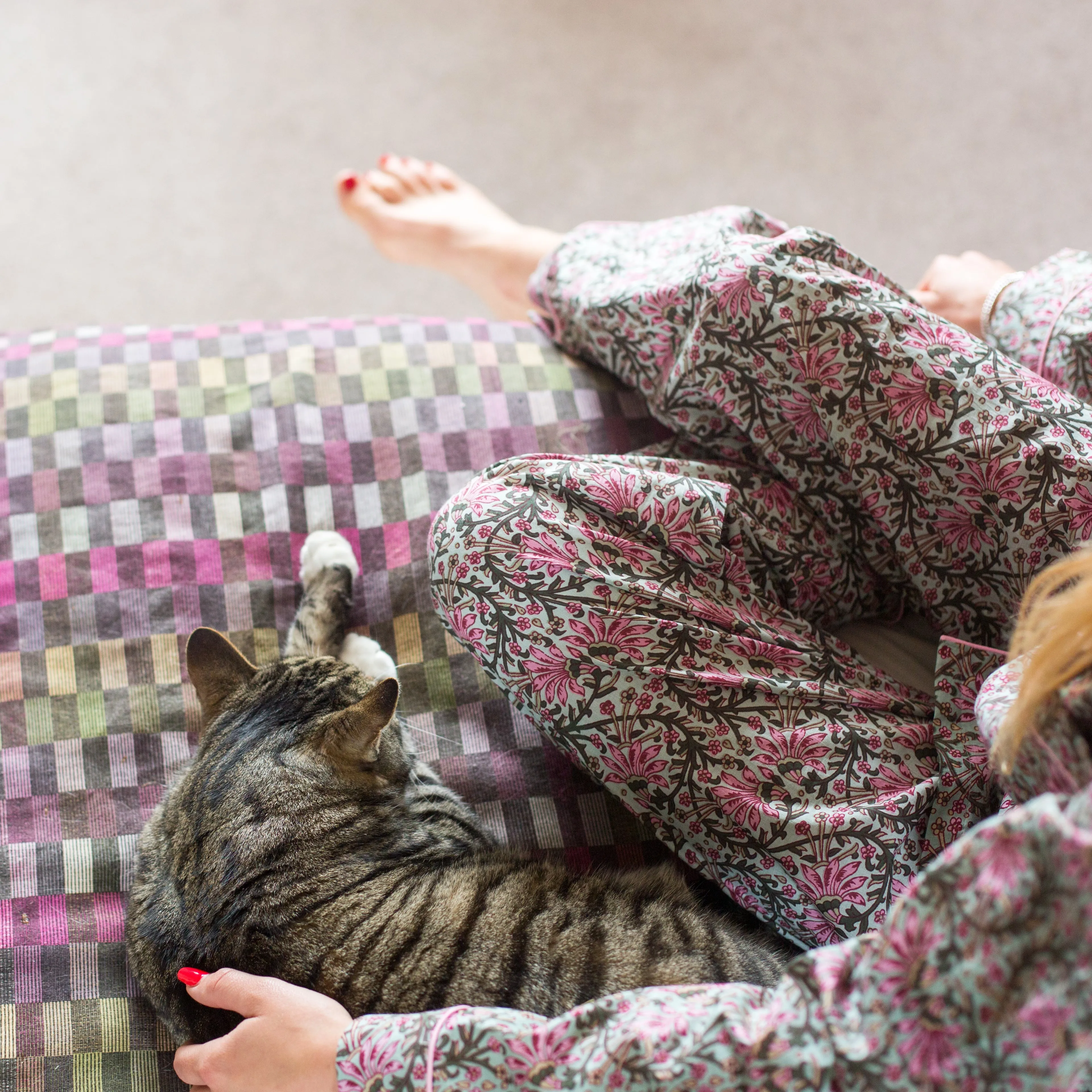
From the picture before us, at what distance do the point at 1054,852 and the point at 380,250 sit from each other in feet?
4.61

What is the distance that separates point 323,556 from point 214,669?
201 millimetres

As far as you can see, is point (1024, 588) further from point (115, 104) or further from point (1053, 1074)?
point (115, 104)

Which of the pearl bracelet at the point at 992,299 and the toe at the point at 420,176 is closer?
the pearl bracelet at the point at 992,299

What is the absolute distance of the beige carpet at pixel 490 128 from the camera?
5.92 feet

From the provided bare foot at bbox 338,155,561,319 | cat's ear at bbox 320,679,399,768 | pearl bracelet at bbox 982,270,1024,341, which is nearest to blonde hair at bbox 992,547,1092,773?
cat's ear at bbox 320,679,399,768

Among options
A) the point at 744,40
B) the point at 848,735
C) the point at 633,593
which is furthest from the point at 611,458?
the point at 744,40

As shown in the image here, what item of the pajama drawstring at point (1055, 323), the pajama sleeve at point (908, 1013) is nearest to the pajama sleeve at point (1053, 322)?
the pajama drawstring at point (1055, 323)

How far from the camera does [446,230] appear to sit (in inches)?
60.5

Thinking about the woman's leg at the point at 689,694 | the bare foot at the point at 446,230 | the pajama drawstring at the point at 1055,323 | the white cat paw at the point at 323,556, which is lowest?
the woman's leg at the point at 689,694

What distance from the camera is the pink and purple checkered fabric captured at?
967mm

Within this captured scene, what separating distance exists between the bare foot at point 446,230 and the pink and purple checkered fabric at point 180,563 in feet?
0.56

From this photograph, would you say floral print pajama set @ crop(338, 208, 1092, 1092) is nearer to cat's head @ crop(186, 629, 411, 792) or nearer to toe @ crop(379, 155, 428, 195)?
cat's head @ crop(186, 629, 411, 792)

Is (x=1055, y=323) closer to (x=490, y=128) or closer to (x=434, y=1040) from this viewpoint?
(x=434, y=1040)

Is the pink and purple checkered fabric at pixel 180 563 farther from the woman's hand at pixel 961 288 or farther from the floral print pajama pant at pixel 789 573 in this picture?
the woman's hand at pixel 961 288
